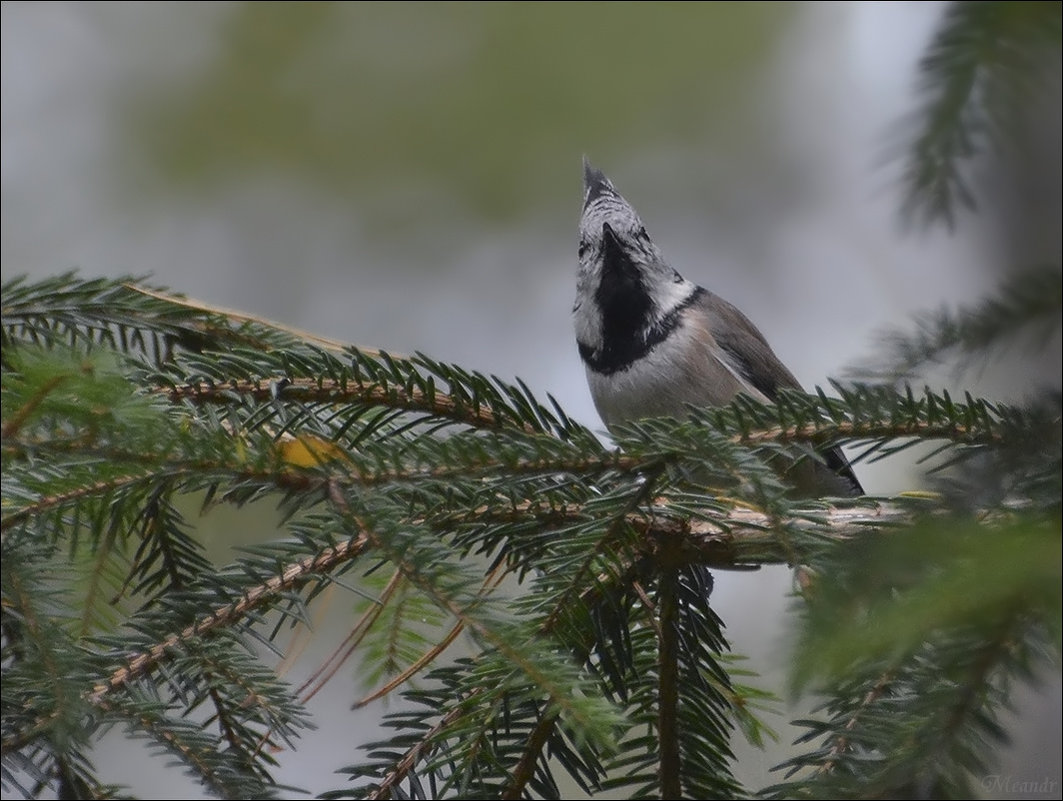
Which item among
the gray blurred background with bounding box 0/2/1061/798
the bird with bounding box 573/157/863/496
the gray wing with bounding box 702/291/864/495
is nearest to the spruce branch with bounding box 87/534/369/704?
the bird with bounding box 573/157/863/496

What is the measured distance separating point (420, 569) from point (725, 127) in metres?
4.40

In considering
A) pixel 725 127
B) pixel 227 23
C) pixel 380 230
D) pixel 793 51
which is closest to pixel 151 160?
pixel 227 23

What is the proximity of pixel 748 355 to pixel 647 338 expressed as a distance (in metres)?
0.33

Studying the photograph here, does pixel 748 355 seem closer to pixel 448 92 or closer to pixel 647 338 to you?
pixel 647 338

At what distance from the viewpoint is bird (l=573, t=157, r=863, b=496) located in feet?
6.79

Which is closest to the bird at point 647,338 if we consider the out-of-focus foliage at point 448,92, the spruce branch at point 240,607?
the spruce branch at point 240,607

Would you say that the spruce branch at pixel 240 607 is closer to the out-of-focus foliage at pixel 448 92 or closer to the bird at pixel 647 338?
the bird at pixel 647 338

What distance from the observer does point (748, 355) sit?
2359 millimetres

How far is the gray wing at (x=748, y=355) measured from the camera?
2.31 meters

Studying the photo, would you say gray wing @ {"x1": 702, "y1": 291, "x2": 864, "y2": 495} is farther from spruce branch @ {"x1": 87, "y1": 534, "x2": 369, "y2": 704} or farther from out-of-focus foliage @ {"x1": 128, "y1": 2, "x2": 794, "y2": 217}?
out-of-focus foliage @ {"x1": 128, "y1": 2, "x2": 794, "y2": 217}

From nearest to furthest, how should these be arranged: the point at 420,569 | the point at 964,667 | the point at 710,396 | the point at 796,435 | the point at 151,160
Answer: the point at 964,667, the point at 420,569, the point at 796,435, the point at 710,396, the point at 151,160

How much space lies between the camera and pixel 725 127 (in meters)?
4.93

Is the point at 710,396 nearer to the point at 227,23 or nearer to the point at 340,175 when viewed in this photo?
the point at 340,175

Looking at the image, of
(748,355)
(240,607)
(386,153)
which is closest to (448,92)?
(386,153)
